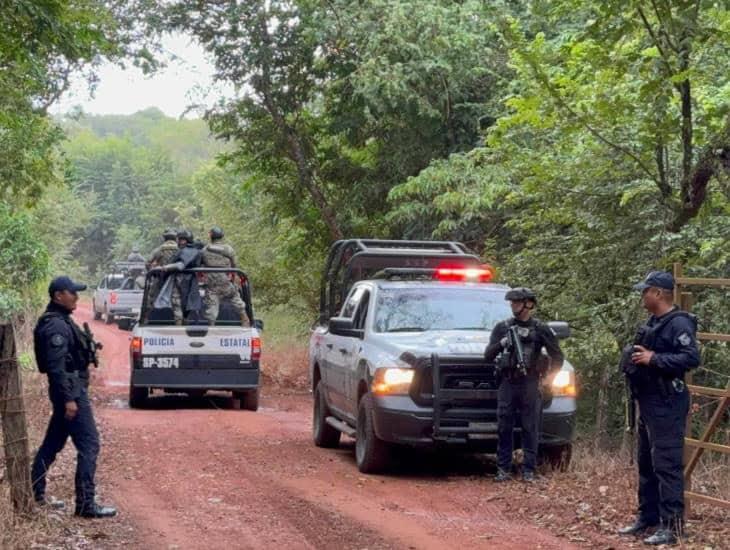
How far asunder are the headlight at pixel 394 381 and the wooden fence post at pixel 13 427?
350cm

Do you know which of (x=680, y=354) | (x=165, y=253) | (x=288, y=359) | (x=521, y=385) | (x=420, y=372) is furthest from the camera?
(x=288, y=359)

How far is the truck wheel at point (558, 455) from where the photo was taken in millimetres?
11011

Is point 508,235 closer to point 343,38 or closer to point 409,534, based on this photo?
point 343,38

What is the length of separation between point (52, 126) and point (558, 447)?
1362 cm

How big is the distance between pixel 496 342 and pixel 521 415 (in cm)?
69

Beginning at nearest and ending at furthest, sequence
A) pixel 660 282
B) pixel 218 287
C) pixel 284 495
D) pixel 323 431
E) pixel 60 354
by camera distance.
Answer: pixel 660 282
pixel 60 354
pixel 284 495
pixel 323 431
pixel 218 287

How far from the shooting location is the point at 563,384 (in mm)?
11031

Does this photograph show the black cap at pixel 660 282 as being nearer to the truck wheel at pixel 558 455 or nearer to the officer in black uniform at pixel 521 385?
the officer in black uniform at pixel 521 385

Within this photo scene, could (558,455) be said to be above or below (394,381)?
below

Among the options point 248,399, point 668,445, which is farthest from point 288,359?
point 668,445

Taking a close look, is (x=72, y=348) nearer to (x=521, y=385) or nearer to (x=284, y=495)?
(x=284, y=495)

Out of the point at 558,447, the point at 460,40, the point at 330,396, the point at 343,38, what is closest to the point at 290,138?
the point at 343,38

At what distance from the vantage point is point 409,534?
8.32 metres

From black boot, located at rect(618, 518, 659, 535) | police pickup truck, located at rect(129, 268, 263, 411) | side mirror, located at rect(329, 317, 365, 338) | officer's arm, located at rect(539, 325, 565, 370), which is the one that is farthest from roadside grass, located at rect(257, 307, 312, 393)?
black boot, located at rect(618, 518, 659, 535)
